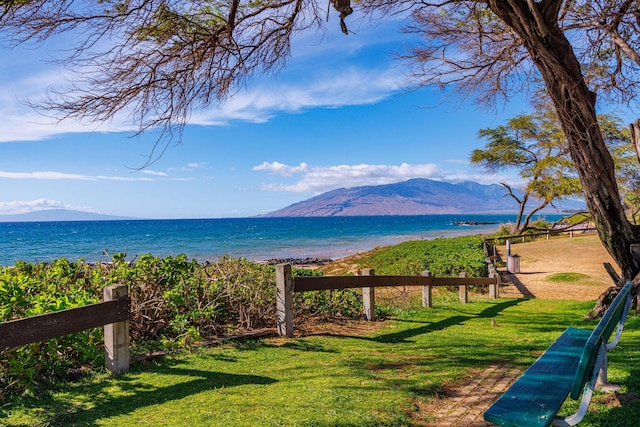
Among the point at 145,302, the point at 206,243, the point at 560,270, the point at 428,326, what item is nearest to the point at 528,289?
the point at 560,270

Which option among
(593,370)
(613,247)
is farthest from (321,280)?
(613,247)


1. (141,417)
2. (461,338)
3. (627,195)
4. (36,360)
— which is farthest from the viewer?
(627,195)

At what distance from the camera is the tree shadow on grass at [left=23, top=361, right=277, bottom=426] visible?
3549 mm

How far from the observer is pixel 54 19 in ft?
16.9

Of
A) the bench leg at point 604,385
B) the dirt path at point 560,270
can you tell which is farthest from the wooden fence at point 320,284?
the dirt path at point 560,270

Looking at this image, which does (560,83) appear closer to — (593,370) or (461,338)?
(461,338)

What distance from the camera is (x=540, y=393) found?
2.83 metres

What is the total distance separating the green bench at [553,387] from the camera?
2438 mm

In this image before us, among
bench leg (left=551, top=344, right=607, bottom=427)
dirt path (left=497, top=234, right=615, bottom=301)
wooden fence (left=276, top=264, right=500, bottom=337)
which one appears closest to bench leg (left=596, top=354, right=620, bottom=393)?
bench leg (left=551, top=344, right=607, bottom=427)

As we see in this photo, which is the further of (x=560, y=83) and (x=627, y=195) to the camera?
(x=627, y=195)

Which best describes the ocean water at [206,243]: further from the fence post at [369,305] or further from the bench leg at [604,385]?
the bench leg at [604,385]

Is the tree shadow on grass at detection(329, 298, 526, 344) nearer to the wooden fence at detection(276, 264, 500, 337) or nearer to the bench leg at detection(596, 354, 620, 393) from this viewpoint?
the wooden fence at detection(276, 264, 500, 337)

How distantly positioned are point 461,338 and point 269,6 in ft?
17.6

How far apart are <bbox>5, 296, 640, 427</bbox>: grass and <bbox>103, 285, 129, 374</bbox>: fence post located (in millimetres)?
124
